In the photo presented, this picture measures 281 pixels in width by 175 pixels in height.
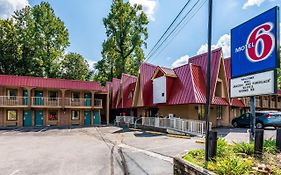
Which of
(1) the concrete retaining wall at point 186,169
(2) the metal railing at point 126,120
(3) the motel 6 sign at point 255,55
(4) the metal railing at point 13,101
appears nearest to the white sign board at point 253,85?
(3) the motel 6 sign at point 255,55

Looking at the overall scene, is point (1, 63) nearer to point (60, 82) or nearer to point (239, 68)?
point (60, 82)

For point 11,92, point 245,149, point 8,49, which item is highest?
point 8,49

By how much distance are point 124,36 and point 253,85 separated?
41.1 m

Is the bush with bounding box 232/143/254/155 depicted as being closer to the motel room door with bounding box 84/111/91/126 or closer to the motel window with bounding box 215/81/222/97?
the motel window with bounding box 215/81/222/97

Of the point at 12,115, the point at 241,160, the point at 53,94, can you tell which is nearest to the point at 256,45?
the point at 241,160

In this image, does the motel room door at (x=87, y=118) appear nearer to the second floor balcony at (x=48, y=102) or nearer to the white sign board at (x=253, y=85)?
the second floor balcony at (x=48, y=102)

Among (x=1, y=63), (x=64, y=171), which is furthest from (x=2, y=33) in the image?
(x=64, y=171)

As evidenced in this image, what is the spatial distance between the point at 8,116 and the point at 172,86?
2086 centimetres

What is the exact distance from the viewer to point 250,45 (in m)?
8.59

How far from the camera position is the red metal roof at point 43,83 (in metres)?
30.2

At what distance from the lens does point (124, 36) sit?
158 feet

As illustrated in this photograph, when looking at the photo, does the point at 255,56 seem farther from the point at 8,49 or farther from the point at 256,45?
the point at 8,49

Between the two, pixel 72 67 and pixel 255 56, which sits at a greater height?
pixel 72 67

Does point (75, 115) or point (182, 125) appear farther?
point (75, 115)
